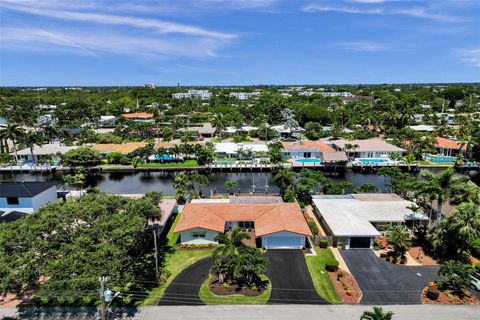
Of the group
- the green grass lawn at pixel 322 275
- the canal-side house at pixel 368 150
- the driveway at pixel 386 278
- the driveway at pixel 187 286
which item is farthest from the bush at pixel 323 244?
the canal-side house at pixel 368 150

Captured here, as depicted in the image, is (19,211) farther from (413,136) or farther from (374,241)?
(413,136)

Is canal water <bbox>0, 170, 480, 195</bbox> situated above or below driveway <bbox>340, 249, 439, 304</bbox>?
above

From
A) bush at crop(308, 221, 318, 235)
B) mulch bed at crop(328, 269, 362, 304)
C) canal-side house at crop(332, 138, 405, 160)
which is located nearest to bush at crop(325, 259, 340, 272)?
mulch bed at crop(328, 269, 362, 304)

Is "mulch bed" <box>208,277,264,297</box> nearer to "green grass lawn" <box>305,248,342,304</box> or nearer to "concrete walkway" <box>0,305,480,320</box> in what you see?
"concrete walkway" <box>0,305,480,320</box>

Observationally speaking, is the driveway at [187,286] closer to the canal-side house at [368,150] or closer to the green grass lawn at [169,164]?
the green grass lawn at [169,164]

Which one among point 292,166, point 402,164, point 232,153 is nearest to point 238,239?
point 292,166
